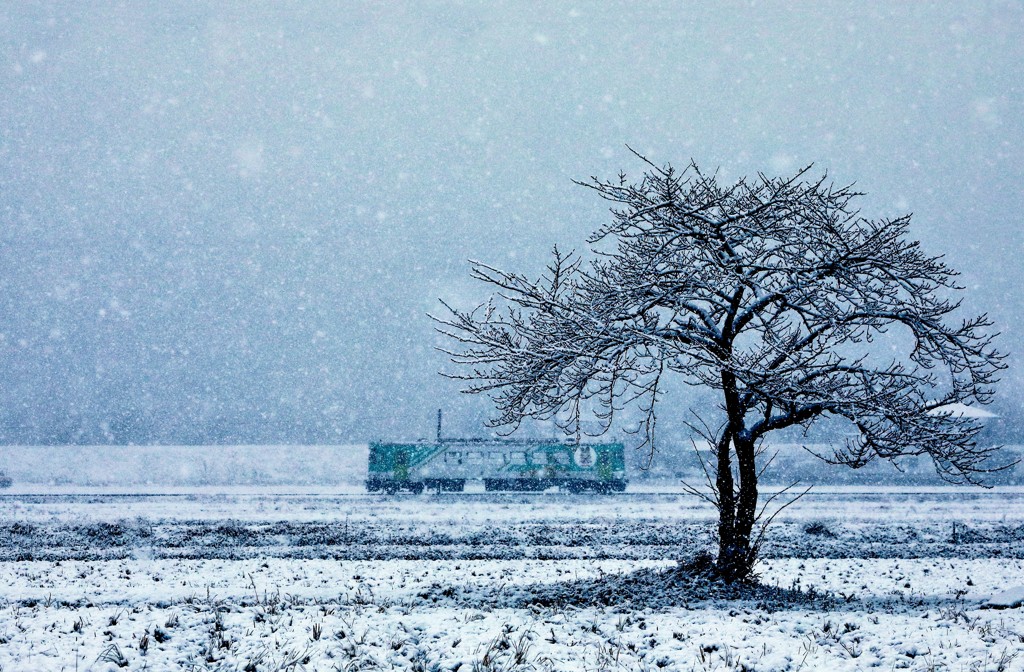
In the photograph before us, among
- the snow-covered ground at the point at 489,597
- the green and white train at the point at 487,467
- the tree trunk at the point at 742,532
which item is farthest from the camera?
the green and white train at the point at 487,467

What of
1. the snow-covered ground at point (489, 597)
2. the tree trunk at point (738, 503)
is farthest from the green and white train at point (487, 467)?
the tree trunk at point (738, 503)

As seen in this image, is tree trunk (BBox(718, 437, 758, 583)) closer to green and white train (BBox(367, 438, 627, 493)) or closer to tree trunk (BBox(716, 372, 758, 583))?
tree trunk (BBox(716, 372, 758, 583))

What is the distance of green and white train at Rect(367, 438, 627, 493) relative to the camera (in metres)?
34.3

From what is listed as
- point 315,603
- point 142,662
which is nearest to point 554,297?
point 315,603

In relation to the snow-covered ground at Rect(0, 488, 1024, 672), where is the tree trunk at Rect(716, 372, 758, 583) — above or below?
above

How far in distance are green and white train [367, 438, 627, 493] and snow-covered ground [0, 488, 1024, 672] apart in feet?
43.5

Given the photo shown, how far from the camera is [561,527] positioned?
63.4 ft

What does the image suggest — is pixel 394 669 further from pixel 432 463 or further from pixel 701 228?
pixel 432 463

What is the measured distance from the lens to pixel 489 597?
30.3 ft

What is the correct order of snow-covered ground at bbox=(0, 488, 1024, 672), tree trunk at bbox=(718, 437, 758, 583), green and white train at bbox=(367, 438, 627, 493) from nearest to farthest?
snow-covered ground at bbox=(0, 488, 1024, 672) → tree trunk at bbox=(718, 437, 758, 583) → green and white train at bbox=(367, 438, 627, 493)

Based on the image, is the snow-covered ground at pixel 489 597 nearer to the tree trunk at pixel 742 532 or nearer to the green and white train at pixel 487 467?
the tree trunk at pixel 742 532

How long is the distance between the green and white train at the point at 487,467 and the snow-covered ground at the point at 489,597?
13.3m

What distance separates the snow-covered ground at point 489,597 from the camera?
6613 mm

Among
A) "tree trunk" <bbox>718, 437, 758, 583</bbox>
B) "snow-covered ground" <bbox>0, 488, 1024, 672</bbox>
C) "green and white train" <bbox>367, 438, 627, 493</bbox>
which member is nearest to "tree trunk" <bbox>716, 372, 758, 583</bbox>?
"tree trunk" <bbox>718, 437, 758, 583</bbox>
